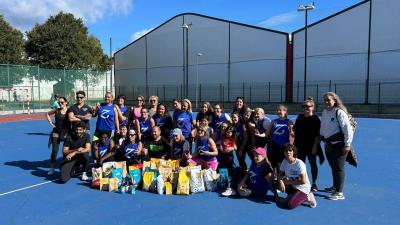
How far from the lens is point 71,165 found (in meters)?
7.33

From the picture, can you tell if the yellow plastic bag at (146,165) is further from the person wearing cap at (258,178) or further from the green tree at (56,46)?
the green tree at (56,46)

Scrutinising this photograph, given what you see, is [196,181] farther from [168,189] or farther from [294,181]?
[294,181]

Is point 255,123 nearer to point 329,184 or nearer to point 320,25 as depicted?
point 329,184

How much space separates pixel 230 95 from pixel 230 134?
27.5m

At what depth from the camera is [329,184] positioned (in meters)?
6.81

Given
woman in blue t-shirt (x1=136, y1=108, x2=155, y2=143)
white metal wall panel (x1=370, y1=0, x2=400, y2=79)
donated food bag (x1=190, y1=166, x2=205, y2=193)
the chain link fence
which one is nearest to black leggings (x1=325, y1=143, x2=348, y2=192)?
donated food bag (x1=190, y1=166, x2=205, y2=193)

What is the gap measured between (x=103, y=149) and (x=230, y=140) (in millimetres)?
2806

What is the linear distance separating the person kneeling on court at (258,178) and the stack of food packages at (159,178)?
527 mm

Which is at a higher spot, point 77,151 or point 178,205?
point 77,151

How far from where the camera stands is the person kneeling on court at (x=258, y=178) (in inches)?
237

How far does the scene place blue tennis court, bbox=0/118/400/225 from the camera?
5070 mm

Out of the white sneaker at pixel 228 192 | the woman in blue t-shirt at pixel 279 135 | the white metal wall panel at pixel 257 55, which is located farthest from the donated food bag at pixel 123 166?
the white metal wall panel at pixel 257 55

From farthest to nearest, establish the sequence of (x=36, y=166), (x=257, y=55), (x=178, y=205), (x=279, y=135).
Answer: (x=257, y=55)
(x=36, y=166)
(x=279, y=135)
(x=178, y=205)

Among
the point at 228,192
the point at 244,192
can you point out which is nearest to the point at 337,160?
the point at 244,192
